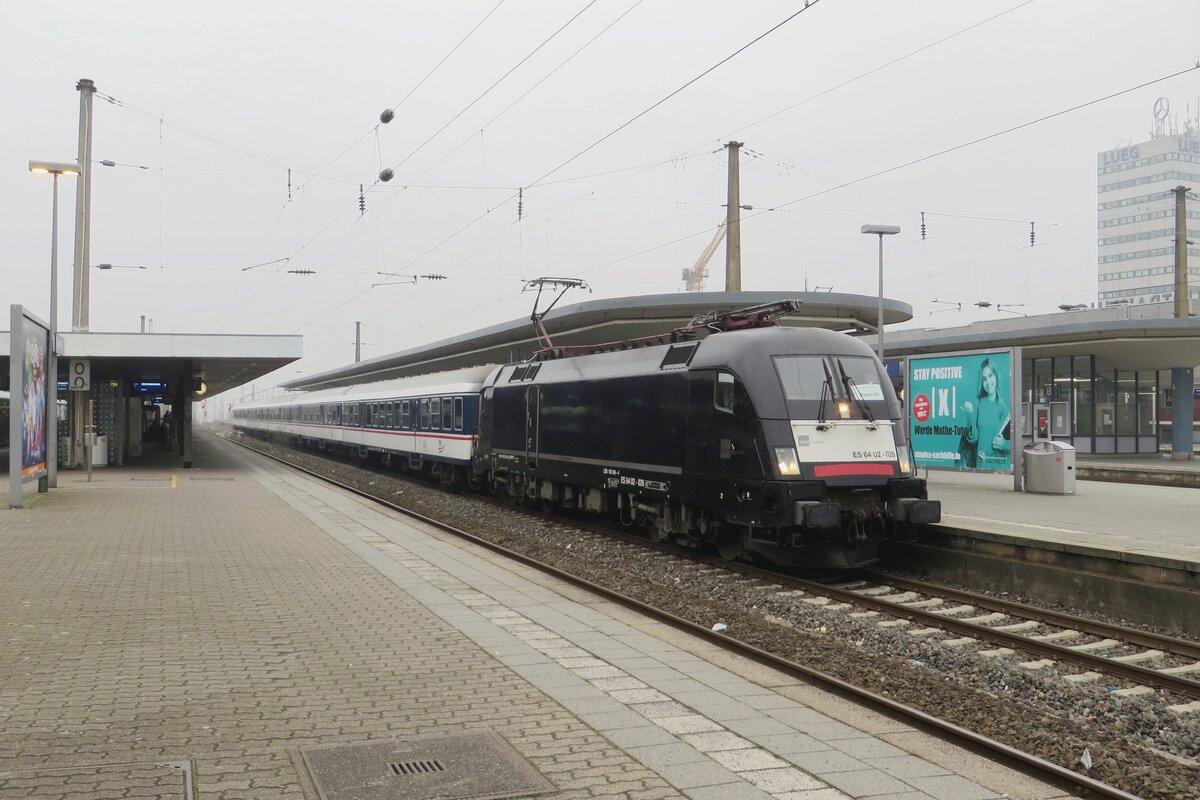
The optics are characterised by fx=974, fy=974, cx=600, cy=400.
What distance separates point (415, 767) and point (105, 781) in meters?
1.38

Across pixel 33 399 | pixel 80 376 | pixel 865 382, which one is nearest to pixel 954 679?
pixel 865 382

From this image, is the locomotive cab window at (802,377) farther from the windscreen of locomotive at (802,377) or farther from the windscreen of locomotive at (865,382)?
the windscreen of locomotive at (865,382)

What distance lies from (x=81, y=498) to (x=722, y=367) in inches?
573

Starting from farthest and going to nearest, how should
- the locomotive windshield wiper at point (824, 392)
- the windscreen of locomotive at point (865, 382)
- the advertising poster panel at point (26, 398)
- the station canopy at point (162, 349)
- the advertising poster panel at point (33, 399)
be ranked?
the station canopy at point (162, 349), the advertising poster panel at point (33, 399), the advertising poster panel at point (26, 398), the windscreen of locomotive at point (865, 382), the locomotive windshield wiper at point (824, 392)

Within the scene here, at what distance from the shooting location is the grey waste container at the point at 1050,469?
17078 millimetres

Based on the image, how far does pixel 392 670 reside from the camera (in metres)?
6.57

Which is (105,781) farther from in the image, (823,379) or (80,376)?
(80,376)

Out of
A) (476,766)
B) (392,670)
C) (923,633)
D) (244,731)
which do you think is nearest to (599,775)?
(476,766)

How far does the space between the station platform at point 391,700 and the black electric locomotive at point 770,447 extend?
7.95 ft

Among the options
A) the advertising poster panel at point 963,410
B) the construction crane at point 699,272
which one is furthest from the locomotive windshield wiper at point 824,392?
the construction crane at point 699,272

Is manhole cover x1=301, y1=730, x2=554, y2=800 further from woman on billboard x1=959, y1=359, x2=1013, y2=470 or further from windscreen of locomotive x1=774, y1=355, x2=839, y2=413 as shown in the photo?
woman on billboard x1=959, y1=359, x2=1013, y2=470

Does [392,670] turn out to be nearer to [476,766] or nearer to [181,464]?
[476,766]

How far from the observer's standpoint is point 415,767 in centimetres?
471

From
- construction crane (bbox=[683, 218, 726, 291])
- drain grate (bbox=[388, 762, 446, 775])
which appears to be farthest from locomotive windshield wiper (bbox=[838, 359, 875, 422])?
construction crane (bbox=[683, 218, 726, 291])
